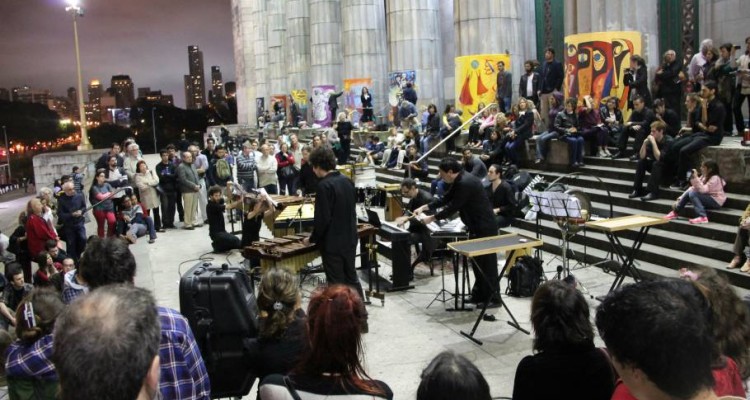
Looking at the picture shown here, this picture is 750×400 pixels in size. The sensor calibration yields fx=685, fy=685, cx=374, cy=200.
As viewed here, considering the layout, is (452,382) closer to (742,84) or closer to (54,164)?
(742,84)

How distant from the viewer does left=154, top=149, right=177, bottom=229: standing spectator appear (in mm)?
16344

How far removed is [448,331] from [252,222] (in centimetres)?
488

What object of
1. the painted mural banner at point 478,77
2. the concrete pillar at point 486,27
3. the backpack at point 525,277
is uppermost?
the concrete pillar at point 486,27

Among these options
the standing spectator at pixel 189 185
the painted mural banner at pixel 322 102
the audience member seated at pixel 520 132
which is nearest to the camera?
the audience member seated at pixel 520 132

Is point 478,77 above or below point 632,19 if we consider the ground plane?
below

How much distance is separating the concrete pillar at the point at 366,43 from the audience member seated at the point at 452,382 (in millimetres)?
27065

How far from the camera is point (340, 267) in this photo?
8.09 meters

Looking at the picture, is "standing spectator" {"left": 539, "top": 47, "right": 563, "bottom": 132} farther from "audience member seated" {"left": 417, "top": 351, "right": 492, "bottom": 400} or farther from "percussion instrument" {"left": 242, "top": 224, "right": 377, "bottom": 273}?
"audience member seated" {"left": 417, "top": 351, "right": 492, "bottom": 400}

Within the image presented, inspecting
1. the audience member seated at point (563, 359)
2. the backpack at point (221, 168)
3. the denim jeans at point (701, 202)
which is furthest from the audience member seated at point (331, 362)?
the backpack at point (221, 168)

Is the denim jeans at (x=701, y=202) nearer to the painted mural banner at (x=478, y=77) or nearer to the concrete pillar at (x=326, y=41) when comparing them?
the painted mural banner at (x=478, y=77)

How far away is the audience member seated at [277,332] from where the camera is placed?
4.02m

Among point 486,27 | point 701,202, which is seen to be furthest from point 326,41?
point 701,202

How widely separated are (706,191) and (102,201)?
11500 mm

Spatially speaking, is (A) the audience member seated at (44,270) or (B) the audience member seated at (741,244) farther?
(A) the audience member seated at (44,270)
